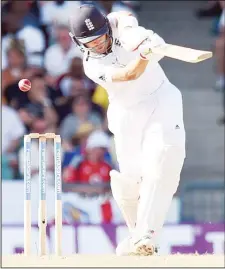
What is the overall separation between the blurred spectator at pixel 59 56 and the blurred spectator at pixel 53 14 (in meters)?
0.12

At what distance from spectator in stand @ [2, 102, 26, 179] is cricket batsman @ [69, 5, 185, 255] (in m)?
3.14

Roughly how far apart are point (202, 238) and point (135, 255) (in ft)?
8.98

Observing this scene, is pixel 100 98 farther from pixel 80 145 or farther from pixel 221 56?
pixel 221 56

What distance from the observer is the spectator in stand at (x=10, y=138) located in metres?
9.54

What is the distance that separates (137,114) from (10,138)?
357 centimetres

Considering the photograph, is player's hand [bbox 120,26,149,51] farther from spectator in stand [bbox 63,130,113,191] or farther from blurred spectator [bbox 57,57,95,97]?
blurred spectator [bbox 57,57,95,97]

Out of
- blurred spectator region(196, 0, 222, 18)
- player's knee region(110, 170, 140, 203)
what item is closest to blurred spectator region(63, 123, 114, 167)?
blurred spectator region(196, 0, 222, 18)

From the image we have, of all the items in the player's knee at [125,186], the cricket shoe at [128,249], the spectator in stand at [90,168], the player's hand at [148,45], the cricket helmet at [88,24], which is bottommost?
the cricket shoe at [128,249]

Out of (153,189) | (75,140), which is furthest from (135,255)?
(75,140)

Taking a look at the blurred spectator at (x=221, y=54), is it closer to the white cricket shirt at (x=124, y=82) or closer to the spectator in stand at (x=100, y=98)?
the spectator in stand at (x=100, y=98)

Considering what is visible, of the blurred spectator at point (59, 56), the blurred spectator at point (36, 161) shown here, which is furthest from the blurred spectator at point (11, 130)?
the blurred spectator at point (59, 56)

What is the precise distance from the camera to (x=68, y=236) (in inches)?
344

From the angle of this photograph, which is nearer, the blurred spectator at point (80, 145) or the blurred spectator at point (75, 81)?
the blurred spectator at point (80, 145)

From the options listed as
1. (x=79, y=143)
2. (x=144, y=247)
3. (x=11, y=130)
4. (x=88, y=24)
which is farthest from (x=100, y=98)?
(x=144, y=247)
